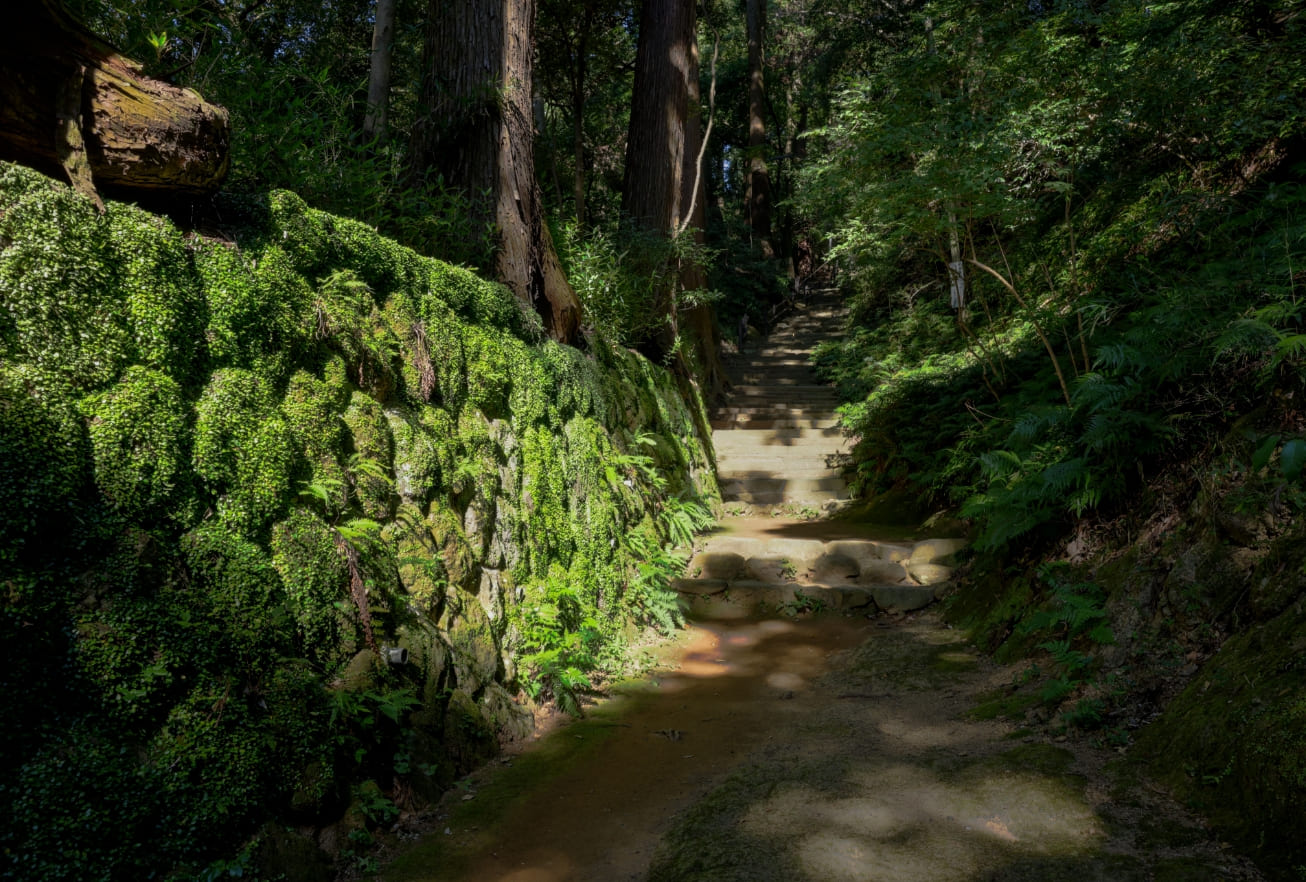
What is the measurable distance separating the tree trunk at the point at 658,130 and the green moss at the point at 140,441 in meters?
7.10

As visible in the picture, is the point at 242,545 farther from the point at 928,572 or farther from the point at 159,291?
the point at 928,572

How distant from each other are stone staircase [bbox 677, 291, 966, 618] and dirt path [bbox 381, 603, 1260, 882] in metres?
1.74

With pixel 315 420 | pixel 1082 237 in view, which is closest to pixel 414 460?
pixel 315 420

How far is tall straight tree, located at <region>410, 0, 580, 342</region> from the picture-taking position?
5473 millimetres

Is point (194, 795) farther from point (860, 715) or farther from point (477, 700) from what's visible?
point (860, 715)

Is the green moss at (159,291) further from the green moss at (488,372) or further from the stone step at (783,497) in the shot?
the stone step at (783,497)

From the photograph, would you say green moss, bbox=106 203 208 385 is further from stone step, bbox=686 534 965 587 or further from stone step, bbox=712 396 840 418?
stone step, bbox=712 396 840 418

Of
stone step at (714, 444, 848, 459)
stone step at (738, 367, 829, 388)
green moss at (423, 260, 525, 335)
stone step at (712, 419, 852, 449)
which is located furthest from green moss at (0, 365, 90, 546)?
stone step at (738, 367, 829, 388)

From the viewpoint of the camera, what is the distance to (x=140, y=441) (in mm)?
2426

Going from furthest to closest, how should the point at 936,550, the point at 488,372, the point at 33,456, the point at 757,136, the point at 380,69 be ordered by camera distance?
the point at 757,136 → the point at 936,550 → the point at 380,69 → the point at 488,372 → the point at 33,456

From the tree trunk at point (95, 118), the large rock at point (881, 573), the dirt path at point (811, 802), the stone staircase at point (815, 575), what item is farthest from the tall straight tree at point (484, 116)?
the large rock at point (881, 573)

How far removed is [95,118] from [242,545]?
172 centimetres

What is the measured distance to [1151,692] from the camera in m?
3.35

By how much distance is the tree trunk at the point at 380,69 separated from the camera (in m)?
5.23
